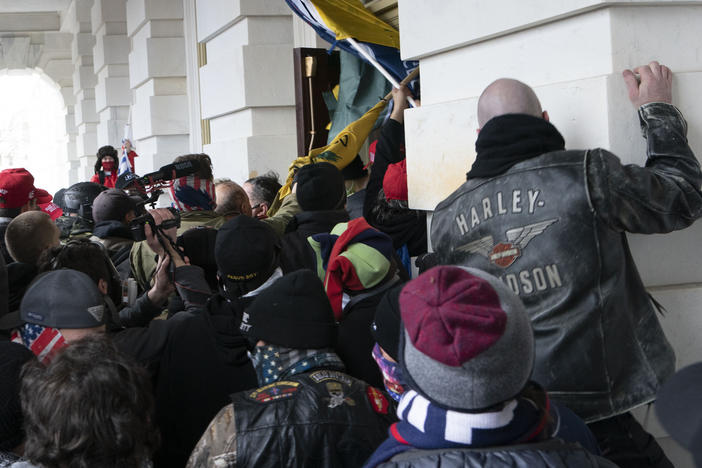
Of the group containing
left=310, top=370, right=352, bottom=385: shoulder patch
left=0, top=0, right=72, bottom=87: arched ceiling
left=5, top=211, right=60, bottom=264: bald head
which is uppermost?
left=0, top=0, right=72, bottom=87: arched ceiling

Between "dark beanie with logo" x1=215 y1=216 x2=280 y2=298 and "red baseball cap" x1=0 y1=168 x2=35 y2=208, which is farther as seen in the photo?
"red baseball cap" x1=0 y1=168 x2=35 y2=208

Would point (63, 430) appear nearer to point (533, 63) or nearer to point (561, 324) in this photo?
point (561, 324)

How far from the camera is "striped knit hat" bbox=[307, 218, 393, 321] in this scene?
9.62 feet

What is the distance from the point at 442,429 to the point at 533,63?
2.01 meters

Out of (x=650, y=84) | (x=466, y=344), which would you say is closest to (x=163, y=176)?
(x=650, y=84)

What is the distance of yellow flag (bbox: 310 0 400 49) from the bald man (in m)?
2.59

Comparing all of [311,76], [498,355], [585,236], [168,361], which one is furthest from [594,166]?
[311,76]

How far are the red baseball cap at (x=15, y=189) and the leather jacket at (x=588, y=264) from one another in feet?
10.9

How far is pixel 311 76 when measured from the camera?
578 cm

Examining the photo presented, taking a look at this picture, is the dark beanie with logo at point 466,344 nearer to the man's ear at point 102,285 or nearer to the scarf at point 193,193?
the man's ear at point 102,285

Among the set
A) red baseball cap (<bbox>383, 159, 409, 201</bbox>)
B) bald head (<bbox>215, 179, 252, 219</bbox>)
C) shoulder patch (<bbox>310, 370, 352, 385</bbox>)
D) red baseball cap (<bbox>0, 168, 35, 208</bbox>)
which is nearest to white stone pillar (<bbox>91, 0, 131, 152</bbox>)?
red baseball cap (<bbox>0, 168, 35, 208</bbox>)

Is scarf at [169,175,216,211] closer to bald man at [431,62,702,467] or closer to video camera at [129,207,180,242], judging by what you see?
video camera at [129,207,180,242]

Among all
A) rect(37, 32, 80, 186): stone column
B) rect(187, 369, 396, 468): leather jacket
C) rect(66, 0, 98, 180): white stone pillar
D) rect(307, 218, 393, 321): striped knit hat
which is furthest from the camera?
rect(37, 32, 80, 186): stone column

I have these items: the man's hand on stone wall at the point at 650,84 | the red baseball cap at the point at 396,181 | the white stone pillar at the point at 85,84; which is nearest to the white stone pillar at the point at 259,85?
the red baseball cap at the point at 396,181
